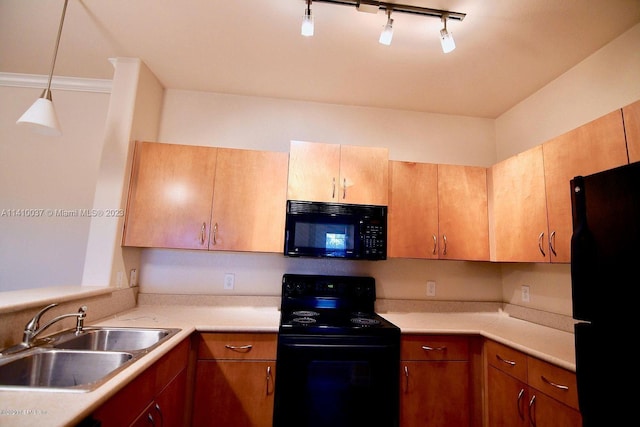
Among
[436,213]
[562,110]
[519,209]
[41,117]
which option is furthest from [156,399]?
[562,110]

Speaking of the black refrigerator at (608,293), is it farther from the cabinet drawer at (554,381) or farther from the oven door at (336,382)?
the oven door at (336,382)

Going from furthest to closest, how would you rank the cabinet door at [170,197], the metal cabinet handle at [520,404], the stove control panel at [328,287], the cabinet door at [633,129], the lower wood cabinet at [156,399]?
1. the stove control panel at [328,287]
2. the cabinet door at [170,197]
3. the metal cabinet handle at [520,404]
4. the cabinet door at [633,129]
5. the lower wood cabinet at [156,399]

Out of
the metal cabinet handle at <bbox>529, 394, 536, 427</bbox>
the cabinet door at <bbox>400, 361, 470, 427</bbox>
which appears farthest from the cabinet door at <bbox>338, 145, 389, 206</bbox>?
the metal cabinet handle at <bbox>529, 394, 536, 427</bbox>

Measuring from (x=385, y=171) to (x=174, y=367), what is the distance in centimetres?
172

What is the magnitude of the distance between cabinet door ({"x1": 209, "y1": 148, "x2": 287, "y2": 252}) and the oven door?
0.68 metres

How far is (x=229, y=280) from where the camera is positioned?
2188 millimetres

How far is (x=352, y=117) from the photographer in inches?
97.4

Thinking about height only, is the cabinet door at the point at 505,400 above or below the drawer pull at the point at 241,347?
below

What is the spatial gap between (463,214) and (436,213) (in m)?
0.21

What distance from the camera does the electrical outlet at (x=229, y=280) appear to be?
2180 mm

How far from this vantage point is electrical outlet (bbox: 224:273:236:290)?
2180 millimetres

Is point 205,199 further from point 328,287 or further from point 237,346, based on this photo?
point 328,287

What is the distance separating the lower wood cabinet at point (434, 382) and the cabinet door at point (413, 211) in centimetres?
59

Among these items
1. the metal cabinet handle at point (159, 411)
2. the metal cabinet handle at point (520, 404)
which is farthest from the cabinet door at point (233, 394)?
the metal cabinet handle at point (520, 404)
